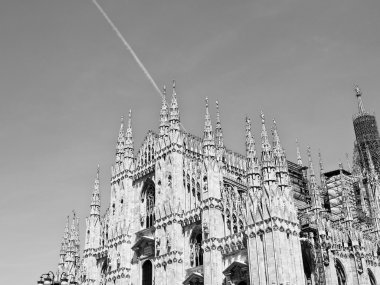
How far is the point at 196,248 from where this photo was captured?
49250 mm

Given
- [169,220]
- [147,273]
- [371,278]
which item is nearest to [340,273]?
[371,278]

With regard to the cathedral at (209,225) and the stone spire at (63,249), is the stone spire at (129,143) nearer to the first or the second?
the cathedral at (209,225)

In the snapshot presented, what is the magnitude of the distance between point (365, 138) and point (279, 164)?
43350mm

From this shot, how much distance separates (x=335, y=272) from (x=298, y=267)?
8.91 m

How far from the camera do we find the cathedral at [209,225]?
41.9m

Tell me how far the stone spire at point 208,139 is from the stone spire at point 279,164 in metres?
6.07

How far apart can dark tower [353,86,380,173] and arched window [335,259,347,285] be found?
3507cm

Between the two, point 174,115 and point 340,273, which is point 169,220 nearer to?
point 174,115

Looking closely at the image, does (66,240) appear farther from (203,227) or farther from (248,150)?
(248,150)

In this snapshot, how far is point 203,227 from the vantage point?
4625cm

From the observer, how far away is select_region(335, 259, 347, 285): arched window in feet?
164

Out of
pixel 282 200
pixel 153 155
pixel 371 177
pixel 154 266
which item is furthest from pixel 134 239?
pixel 371 177

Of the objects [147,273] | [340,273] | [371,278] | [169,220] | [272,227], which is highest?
[169,220]

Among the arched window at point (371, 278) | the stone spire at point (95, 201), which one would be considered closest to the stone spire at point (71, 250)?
the stone spire at point (95, 201)
